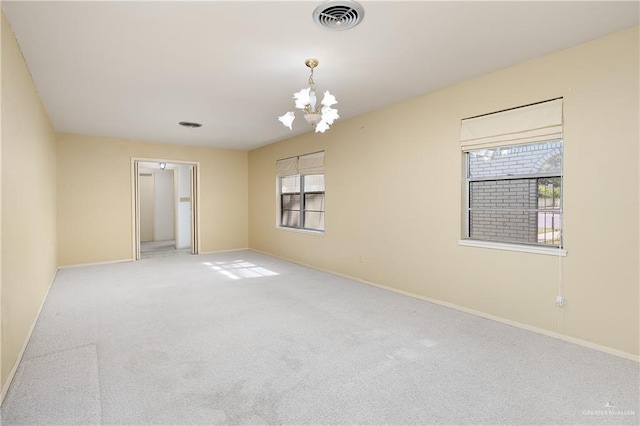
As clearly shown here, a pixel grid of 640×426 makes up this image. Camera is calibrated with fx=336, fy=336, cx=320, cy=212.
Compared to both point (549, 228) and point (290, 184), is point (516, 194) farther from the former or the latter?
point (290, 184)

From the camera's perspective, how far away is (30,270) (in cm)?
307

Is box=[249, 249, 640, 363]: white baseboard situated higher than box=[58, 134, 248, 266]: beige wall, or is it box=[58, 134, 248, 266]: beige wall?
box=[58, 134, 248, 266]: beige wall

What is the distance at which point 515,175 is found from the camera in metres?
3.29

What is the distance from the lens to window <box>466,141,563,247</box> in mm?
3061

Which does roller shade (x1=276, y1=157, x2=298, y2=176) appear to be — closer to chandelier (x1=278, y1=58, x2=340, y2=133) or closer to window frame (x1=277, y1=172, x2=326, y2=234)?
window frame (x1=277, y1=172, x2=326, y2=234)

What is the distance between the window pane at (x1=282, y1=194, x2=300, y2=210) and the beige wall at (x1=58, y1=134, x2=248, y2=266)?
1.71 metres

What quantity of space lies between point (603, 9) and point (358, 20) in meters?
1.64

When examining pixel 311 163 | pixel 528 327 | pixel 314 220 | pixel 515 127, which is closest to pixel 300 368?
pixel 528 327

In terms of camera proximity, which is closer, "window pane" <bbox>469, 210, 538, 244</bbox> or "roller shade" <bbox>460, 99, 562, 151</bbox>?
"roller shade" <bbox>460, 99, 562, 151</bbox>

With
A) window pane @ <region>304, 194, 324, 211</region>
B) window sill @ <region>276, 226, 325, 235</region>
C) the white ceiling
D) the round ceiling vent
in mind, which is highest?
the white ceiling

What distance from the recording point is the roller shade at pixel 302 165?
19.0ft

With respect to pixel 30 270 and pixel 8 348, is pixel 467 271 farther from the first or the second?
pixel 30 270

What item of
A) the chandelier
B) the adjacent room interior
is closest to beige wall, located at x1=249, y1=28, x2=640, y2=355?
the adjacent room interior

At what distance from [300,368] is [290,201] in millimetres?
4738
